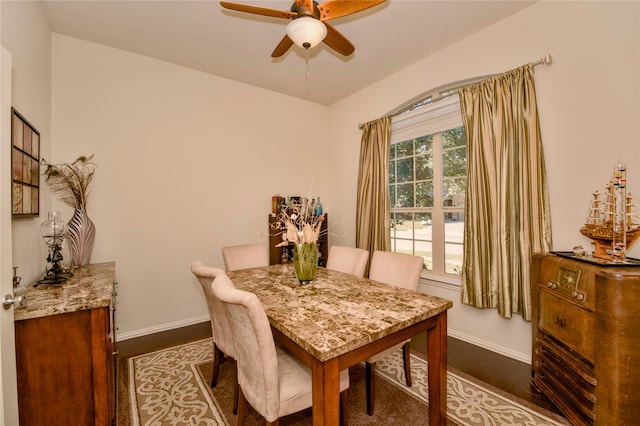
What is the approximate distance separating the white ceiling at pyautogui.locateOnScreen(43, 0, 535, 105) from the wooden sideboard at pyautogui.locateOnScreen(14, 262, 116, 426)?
2.30m

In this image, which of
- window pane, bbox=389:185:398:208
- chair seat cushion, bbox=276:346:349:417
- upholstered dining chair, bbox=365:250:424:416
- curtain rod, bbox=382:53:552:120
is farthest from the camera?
window pane, bbox=389:185:398:208

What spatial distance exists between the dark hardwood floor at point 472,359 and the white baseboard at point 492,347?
1.6 inches

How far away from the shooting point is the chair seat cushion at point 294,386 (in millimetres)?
1266

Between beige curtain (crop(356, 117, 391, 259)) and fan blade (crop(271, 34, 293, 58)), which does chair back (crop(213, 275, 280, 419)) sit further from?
beige curtain (crop(356, 117, 391, 259))

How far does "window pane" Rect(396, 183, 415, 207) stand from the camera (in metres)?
3.45

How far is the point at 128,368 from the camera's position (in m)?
2.30

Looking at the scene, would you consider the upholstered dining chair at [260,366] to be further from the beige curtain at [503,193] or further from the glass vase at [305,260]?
the beige curtain at [503,193]

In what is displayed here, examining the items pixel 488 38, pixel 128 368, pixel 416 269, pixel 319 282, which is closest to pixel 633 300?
pixel 416 269

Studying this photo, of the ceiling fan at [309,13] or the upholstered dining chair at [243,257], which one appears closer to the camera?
the ceiling fan at [309,13]

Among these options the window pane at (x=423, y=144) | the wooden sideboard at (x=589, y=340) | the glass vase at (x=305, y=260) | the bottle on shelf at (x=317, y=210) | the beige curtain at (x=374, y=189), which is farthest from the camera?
the bottle on shelf at (x=317, y=210)

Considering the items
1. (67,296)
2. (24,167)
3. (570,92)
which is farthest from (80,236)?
(570,92)

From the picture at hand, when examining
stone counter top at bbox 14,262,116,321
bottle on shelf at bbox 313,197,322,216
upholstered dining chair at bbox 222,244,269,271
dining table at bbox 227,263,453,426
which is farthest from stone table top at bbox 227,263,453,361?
bottle on shelf at bbox 313,197,322,216

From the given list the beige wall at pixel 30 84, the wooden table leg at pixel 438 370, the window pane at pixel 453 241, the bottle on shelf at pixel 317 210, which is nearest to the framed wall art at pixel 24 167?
the beige wall at pixel 30 84

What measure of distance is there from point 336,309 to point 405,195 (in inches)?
94.5
